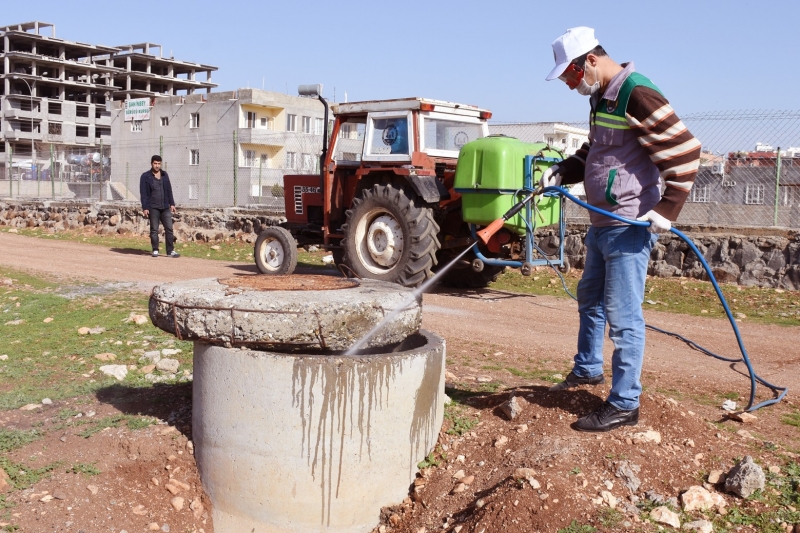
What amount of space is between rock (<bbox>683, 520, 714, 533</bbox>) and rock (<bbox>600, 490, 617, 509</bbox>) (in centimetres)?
29

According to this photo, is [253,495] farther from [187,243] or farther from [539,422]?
[187,243]

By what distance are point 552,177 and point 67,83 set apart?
10212 centimetres

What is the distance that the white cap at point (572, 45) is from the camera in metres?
3.74

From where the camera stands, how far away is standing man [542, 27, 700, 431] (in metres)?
3.58

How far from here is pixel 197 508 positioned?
394 cm

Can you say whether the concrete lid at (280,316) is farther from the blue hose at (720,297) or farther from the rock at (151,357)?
the rock at (151,357)

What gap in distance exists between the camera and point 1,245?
50.3ft

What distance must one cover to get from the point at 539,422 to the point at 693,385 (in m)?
1.71

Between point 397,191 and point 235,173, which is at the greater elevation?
point 235,173

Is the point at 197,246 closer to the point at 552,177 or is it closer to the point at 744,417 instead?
the point at 552,177

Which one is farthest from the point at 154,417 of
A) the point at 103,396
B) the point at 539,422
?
the point at 539,422

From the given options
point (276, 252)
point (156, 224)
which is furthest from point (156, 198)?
point (276, 252)

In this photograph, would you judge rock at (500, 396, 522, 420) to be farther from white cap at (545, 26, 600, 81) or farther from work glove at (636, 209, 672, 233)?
white cap at (545, 26, 600, 81)

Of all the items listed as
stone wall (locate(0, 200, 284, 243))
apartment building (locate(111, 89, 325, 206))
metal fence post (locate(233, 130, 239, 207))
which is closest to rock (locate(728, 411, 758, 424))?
stone wall (locate(0, 200, 284, 243))
